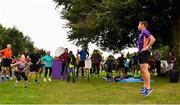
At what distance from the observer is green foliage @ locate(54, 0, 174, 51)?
28.9 m

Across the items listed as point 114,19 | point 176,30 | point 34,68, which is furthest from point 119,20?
point 34,68

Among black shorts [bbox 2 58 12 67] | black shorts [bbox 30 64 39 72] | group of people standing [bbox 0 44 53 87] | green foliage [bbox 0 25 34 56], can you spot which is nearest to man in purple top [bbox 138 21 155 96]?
group of people standing [bbox 0 44 53 87]

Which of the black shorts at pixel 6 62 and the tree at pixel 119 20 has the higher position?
the tree at pixel 119 20

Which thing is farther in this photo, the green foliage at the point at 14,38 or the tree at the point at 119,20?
the green foliage at the point at 14,38

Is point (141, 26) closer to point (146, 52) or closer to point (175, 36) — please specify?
point (146, 52)

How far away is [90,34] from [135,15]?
13.3ft

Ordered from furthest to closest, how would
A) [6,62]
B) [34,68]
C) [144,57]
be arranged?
[6,62] → [34,68] → [144,57]

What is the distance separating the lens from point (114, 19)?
94.7ft

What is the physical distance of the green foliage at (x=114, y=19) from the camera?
94.8 ft

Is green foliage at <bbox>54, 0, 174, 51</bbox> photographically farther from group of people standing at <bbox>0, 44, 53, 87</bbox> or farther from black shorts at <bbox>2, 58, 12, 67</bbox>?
black shorts at <bbox>2, 58, 12, 67</bbox>

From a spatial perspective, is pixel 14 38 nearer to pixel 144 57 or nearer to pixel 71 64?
pixel 71 64

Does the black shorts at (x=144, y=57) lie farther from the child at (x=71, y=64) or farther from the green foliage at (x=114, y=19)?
the green foliage at (x=114, y=19)

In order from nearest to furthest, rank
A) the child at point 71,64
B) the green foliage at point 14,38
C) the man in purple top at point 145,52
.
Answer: the man in purple top at point 145,52 < the child at point 71,64 < the green foliage at point 14,38

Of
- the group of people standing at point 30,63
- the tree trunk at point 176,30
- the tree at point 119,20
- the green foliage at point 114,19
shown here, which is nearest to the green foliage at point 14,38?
the green foliage at point 114,19
